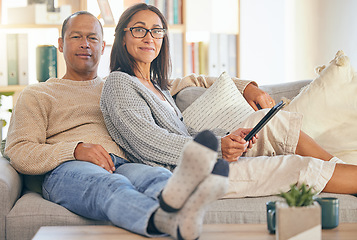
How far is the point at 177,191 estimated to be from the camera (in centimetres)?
131

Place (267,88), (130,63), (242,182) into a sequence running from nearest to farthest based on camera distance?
(242,182), (130,63), (267,88)

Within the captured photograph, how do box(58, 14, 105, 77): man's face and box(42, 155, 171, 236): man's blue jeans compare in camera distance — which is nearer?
box(42, 155, 171, 236): man's blue jeans

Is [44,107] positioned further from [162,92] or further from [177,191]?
[177,191]

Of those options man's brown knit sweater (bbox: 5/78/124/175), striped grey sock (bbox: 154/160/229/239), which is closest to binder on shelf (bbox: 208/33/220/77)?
man's brown knit sweater (bbox: 5/78/124/175)

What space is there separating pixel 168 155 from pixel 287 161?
1.42ft

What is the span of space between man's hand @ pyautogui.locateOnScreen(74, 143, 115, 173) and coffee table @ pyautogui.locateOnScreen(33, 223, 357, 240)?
0.44 metres

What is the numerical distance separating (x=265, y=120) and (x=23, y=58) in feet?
7.13

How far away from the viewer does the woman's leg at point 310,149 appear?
84.5 inches

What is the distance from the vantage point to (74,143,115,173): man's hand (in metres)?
1.92

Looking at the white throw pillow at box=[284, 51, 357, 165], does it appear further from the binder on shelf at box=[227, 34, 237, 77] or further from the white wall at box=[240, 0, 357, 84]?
the binder on shelf at box=[227, 34, 237, 77]

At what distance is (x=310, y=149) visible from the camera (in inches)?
85.0

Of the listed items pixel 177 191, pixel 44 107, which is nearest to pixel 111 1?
pixel 44 107

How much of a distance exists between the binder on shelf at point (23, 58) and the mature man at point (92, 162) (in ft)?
3.60

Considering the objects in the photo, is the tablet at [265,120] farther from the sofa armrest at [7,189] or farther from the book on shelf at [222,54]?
the book on shelf at [222,54]
